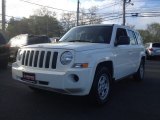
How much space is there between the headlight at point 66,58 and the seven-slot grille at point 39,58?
0.15 meters

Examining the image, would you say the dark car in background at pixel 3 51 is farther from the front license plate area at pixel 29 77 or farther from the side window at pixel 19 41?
the front license plate area at pixel 29 77

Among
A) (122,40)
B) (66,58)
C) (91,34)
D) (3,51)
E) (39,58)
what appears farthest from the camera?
(3,51)

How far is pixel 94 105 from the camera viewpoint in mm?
6148

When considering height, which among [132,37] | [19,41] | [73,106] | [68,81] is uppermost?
[132,37]

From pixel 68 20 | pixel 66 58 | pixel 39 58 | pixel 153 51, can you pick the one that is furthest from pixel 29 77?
pixel 68 20

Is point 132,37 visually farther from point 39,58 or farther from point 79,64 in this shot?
point 39,58

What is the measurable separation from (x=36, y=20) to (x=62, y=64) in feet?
217

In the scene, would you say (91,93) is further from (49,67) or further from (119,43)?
(119,43)

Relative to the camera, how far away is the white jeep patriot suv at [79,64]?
17.9 feet

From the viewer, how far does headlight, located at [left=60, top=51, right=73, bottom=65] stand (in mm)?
5512

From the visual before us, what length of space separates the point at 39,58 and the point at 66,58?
645 millimetres

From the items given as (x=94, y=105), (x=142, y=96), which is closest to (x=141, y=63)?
(x=142, y=96)

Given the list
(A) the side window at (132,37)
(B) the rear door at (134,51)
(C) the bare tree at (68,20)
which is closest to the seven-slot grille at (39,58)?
(B) the rear door at (134,51)

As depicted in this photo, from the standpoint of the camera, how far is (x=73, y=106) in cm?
617
